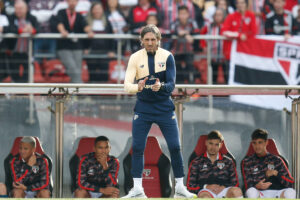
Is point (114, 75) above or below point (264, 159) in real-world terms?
above

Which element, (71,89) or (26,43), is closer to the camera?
(71,89)

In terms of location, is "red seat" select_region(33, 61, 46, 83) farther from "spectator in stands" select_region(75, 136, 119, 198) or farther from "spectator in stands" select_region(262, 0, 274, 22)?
"spectator in stands" select_region(75, 136, 119, 198)

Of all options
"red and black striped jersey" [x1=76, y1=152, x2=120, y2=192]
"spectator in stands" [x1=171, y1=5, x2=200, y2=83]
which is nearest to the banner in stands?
"spectator in stands" [x1=171, y1=5, x2=200, y2=83]

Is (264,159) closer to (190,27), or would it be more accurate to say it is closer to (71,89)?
(71,89)

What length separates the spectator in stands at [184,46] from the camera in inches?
635

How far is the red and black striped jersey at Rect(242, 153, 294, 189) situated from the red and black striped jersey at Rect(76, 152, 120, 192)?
1752 millimetres

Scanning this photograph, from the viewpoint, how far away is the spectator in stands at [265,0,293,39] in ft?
53.9

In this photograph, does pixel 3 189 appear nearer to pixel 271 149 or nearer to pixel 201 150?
pixel 201 150

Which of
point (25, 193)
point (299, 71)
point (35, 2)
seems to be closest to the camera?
point (25, 193)

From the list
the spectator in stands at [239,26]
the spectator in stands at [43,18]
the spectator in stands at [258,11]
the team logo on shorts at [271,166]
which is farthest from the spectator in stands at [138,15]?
the team logo on shorts at [271,166]

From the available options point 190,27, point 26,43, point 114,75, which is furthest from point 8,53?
point 190,27

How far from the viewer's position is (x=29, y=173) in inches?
464

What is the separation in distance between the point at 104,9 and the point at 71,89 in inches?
194

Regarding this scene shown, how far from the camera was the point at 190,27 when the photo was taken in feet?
53.4
